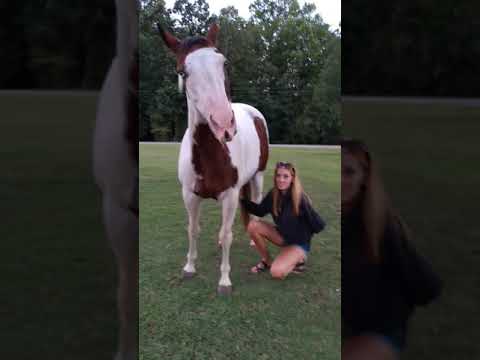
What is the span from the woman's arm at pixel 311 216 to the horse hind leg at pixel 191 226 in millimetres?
553

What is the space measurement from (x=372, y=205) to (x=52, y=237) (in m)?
2.34

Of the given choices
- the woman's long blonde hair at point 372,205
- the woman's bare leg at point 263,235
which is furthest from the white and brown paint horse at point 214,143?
the woman's long blonde hair at point 372,205

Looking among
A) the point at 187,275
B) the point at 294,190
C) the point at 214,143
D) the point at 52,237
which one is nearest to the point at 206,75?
the point at 214,143

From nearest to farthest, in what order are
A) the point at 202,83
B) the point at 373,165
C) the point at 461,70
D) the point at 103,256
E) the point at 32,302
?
the point at 202,83 < the point at 373,165 < the point at 461,70 < the point at 103,256 < the point at 32,302

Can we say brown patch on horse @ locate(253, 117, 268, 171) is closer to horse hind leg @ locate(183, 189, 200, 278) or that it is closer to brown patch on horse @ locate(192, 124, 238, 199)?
brown patch on horse @ locate(192, 124, 238, 199)

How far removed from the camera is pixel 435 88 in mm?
2926

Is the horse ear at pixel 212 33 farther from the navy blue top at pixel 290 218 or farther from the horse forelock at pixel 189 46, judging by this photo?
the navy blue top at pixel 290 218

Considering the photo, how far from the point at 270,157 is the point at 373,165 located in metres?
0.53

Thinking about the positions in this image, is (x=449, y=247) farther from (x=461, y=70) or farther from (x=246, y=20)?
(x=246, y=20)

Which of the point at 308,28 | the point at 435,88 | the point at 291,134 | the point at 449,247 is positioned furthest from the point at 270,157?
the point at 449,247

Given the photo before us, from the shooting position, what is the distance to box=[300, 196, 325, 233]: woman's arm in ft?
8.74

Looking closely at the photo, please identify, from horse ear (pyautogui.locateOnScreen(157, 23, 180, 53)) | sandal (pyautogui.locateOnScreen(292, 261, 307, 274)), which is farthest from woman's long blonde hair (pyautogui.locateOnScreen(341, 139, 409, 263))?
horse ear (pyautogui.locateOnScreen(157, 23, 180, 53))

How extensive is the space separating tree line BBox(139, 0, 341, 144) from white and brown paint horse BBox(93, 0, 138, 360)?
0.25ft

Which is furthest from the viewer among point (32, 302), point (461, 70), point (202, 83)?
point (32, 302)
